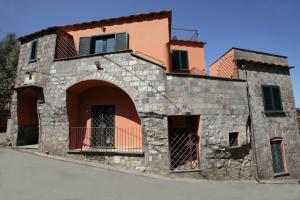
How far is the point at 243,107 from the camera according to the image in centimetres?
995

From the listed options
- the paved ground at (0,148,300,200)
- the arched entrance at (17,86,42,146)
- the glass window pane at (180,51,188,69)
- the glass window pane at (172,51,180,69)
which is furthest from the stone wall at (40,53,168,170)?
the glass window pane at (180,51,188,69)

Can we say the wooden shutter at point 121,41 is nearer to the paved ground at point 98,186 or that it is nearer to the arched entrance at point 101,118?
the arched entrance at point 101,118

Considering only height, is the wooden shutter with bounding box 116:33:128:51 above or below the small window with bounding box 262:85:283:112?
above

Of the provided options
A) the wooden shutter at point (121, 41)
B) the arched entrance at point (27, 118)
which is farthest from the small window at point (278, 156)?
the arched entrance at point (27, 118)

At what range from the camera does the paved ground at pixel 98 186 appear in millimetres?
5887

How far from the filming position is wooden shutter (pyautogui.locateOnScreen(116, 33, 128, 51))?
1125cm

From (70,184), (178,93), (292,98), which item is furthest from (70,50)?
(292,98)

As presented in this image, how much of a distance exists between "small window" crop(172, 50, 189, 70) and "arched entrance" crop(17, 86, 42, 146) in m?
8.83

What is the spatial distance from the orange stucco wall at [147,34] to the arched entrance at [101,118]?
8.63 feet

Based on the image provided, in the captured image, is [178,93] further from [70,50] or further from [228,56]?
[70,50]

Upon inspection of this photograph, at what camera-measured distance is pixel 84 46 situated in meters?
11.8

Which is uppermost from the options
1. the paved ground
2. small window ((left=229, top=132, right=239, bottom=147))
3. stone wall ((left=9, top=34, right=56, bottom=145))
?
stone wall ((left=9, top=34, right=56, bottom=145))

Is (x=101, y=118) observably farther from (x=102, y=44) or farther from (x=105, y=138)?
(x=102, y=44)

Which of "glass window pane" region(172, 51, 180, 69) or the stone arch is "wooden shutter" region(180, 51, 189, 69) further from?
the stone arch
